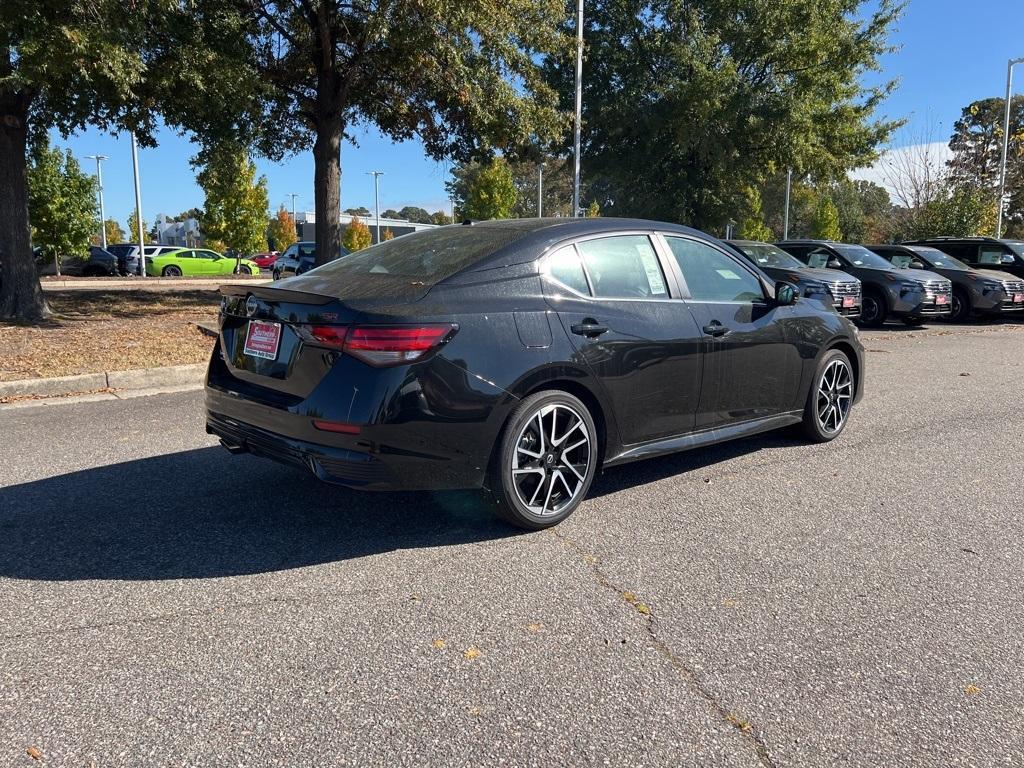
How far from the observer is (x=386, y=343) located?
11.3ft

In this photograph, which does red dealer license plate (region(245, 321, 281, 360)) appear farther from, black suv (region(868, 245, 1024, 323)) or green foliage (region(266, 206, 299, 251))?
green foliage (region(266, 206, 299, 251))

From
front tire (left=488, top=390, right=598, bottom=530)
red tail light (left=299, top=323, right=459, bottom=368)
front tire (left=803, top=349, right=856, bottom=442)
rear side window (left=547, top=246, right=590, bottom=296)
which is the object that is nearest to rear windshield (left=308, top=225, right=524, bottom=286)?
rear side window (left=547, top=246, right=590, bottom=296)

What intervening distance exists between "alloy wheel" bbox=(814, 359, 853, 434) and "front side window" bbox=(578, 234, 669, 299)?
1.80 metres

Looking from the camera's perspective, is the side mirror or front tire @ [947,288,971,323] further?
front tire @ [947,288,971,323]

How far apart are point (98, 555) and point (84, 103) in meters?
10.4

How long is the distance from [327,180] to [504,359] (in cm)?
1259

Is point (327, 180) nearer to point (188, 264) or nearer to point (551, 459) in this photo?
point (551, 459)

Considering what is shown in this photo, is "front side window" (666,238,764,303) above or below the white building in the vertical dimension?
below

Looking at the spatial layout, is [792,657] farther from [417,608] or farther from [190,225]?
[190,225]

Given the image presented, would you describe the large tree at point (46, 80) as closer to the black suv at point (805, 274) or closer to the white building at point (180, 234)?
the black suv at point (805, 274)

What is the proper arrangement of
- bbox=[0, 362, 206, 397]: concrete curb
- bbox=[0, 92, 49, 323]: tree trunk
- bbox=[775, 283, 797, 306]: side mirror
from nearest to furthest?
bbox=[775, 283, 797, 306]: side mirror, bbox=[0, 362, 206, 397]: concrete curb, bbox=[0, 92, 49, 323]: tree trunk

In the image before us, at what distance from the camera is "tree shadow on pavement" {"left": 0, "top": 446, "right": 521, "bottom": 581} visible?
11.5ft

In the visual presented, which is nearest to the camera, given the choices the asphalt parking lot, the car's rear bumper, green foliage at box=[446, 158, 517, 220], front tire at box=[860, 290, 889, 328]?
the asphalt parking lot

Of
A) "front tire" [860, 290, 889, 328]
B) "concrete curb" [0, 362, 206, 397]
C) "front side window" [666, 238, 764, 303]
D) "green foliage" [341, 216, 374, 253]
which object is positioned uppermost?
"green foliage" [341, 216, 374, 253]
